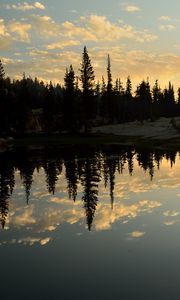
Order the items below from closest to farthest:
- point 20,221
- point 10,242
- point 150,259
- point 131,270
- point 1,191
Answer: point 131,270, point 150,259, point 10,242, point 20,221, point 1,191

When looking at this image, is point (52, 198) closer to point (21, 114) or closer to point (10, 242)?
point (10, 242)

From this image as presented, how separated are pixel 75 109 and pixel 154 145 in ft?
140

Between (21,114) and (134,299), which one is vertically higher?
(21,114)

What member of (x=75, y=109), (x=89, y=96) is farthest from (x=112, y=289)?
(x=75, y=109)

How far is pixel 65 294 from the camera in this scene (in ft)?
27.2

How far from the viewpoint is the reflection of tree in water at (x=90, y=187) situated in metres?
16.5

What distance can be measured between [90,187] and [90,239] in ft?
35.0

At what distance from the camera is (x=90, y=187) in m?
23.0

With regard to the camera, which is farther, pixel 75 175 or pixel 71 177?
pixel 75 175

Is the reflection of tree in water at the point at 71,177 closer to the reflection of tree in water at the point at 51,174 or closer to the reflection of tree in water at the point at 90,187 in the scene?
the reflection of tree in water at the point at 90,187

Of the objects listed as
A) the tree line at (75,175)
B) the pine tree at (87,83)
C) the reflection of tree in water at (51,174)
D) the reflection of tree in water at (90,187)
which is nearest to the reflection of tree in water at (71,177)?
the tree line at (75,175)

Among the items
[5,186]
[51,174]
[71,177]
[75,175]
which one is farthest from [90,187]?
[51,174]

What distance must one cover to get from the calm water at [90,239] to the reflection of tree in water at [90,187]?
56 millimetres

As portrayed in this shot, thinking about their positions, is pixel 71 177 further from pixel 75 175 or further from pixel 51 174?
pixel 51 174
